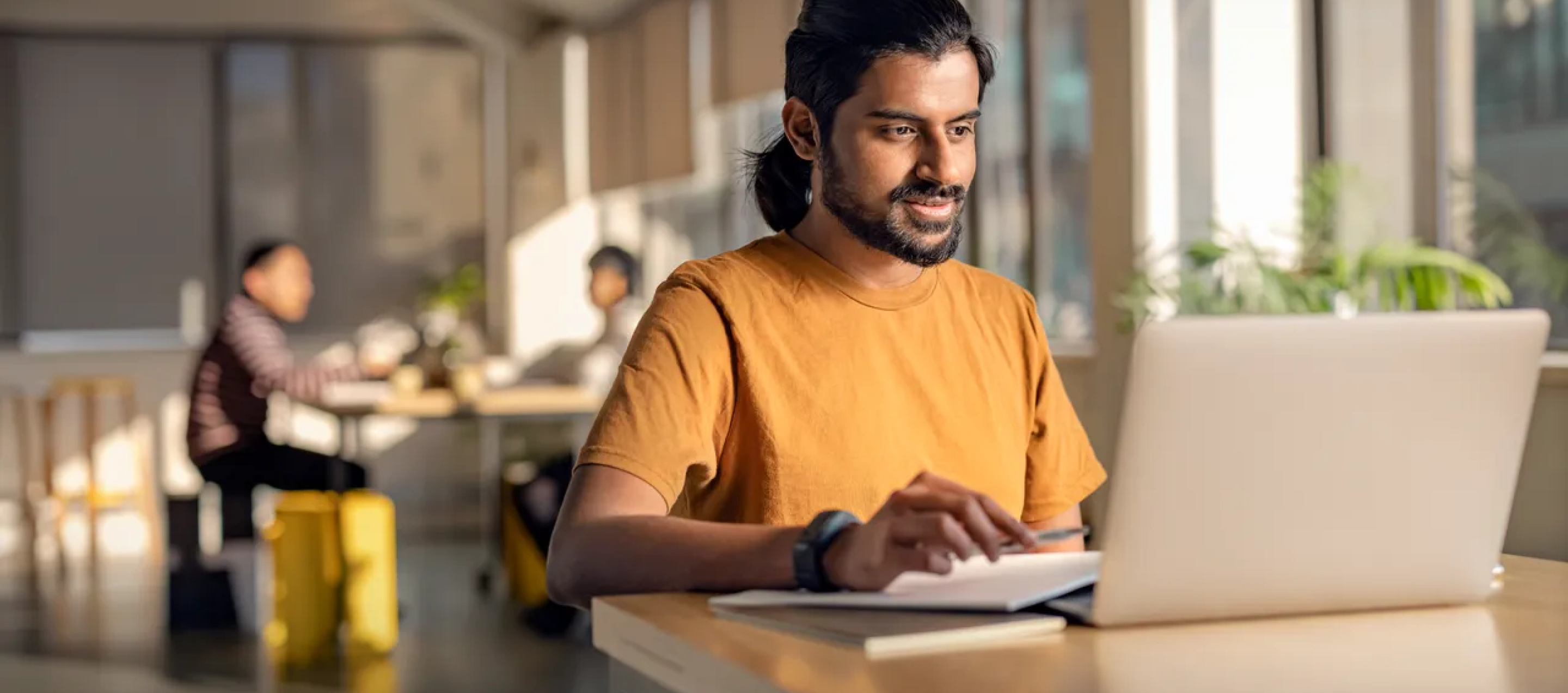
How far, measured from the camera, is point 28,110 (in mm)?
9336

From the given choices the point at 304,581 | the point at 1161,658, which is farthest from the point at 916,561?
the point at 304,581

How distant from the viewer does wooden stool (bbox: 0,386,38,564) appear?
344 inches

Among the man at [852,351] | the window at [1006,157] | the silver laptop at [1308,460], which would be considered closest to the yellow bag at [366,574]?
the window at [1006,157]

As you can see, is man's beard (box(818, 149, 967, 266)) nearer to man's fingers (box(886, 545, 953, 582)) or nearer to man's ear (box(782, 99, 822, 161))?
man's ear (box(782, 99, 822, 161))

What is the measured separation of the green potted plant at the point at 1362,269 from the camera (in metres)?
3.75

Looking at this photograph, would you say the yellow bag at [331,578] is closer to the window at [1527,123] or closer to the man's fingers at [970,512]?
the window at [1527,123]

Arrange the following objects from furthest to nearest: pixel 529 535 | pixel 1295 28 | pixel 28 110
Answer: pixel 28 110 → pixel 529 535 → pixel 1295 28

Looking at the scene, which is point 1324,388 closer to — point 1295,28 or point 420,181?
point 1295,28

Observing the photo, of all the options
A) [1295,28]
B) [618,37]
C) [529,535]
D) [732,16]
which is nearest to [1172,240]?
[1295,28]

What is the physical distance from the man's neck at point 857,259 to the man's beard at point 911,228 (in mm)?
26

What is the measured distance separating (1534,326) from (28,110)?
31.0 ft

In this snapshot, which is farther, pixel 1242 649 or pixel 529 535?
pixel 529 535

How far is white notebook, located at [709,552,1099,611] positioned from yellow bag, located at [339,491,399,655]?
438 centimetres

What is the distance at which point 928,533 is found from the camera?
1.28 meters
